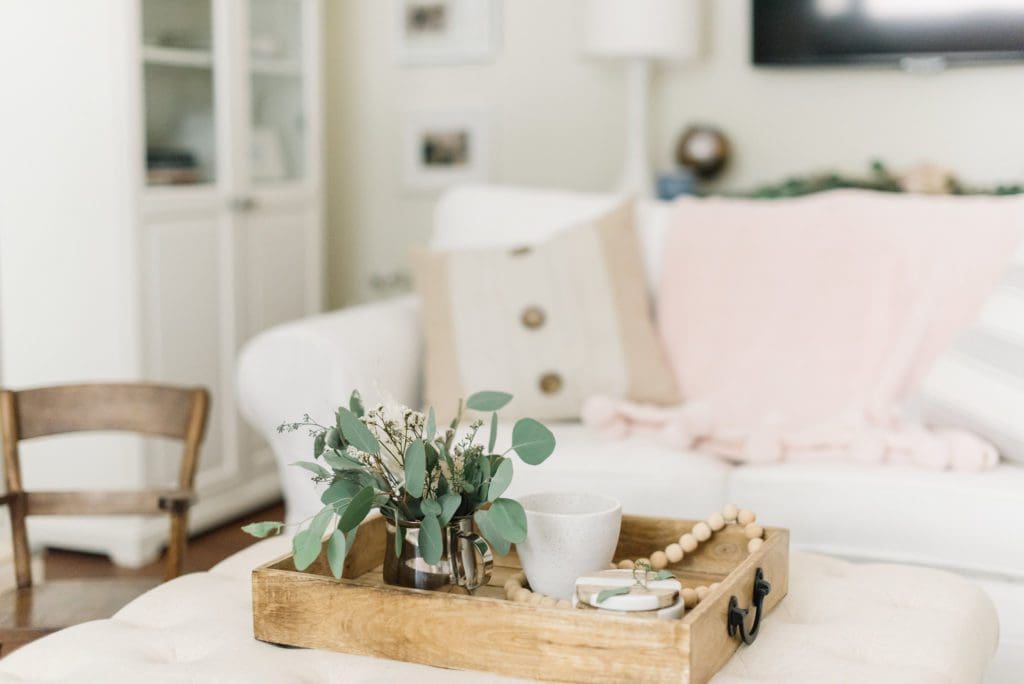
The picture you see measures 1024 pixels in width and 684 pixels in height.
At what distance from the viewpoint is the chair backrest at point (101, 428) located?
6.37 feet

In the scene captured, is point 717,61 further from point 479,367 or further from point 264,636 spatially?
point 264,636

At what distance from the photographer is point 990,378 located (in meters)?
2.27

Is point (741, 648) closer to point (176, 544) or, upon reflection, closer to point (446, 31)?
point (176, 544)

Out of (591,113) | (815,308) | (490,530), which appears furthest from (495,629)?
(591,113)

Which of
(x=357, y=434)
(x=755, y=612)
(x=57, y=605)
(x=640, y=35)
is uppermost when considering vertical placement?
(x=640, y=35)

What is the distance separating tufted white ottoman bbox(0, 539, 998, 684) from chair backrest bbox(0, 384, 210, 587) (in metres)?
0.36

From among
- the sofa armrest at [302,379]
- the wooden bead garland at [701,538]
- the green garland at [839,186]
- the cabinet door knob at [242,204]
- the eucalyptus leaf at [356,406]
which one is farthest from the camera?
the cabinet door knob at [242,204]

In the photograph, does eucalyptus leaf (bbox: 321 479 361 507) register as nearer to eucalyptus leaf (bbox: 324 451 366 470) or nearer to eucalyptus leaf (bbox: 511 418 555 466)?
eucalyptus leaf (bbox: 324 451 366 470)

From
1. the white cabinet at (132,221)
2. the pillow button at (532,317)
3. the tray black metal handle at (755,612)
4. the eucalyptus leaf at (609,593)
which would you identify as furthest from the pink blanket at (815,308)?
the white cabinet at (132,221)

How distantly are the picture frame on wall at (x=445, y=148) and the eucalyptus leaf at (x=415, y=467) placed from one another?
2.68 meters

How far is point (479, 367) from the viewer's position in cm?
252

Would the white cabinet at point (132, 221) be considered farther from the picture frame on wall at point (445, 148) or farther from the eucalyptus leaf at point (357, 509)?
the eucalyptus leaf at point (357, 509)

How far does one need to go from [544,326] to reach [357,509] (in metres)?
1.21

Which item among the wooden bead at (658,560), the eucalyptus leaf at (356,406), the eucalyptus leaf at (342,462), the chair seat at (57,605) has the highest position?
the eucalyptus leaf at (356,406)
